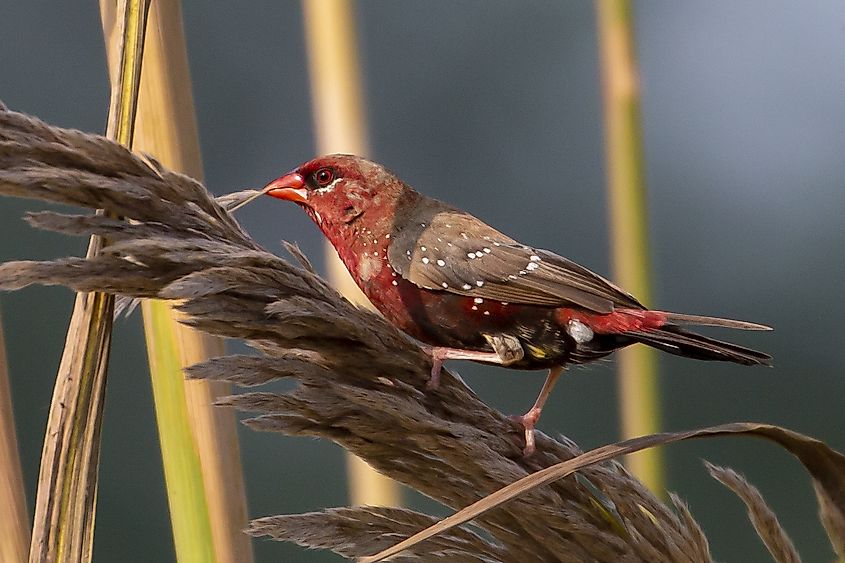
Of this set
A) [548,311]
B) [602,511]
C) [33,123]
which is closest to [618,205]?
[548,311]

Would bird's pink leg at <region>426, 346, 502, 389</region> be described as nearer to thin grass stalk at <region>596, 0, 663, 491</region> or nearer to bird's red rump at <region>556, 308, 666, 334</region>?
bird's red rump at <region>556, 308, 666, 334</region>

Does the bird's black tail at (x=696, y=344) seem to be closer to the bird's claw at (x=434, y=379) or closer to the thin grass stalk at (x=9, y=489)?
the bird's claw at (x=434, y=379)

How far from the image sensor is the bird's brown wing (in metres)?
0.63

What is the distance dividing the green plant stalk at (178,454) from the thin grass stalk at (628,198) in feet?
1.30

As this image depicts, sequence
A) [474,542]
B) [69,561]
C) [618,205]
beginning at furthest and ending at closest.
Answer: [618,205]
[474,542]
[69,561]

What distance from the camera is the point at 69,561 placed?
417mm

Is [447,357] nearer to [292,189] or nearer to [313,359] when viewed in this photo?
[313,359]

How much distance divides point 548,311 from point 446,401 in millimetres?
132

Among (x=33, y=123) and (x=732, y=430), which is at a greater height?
(x=33, y=123)

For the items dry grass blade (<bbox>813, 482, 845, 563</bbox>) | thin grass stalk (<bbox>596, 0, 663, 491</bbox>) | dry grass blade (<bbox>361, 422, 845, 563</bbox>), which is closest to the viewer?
dry grass blade (<bbox>361, 422, 845, 563</bbox>)

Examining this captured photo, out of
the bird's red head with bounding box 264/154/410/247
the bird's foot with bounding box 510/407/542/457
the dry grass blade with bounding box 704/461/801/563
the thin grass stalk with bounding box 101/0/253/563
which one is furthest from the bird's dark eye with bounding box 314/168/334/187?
the dry grass blade with bounding box 704/461/801/563

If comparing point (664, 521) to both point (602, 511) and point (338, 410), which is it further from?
point (338, 410)

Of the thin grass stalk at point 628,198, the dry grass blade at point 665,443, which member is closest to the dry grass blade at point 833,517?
the dry grass blade at point 665,443

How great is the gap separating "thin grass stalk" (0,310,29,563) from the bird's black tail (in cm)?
39
